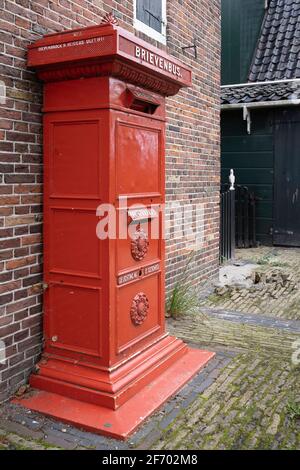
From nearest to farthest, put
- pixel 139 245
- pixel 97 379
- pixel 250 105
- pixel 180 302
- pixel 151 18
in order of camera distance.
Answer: pixel 97 379
pixel 139 245
pixel 151 18
pixel 180 302
pixel 250 105

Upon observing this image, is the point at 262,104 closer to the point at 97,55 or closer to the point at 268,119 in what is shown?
the point at 268,119

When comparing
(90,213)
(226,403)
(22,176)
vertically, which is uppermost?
(22,176)

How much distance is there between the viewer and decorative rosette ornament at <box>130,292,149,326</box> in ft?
13.2

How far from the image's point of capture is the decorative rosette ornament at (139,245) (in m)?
4.01

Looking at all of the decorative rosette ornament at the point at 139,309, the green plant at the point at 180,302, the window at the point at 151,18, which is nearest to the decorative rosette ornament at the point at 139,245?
the decorative rosette ornament at the point at 139,309

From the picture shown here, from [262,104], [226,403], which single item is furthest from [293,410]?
[262,104]

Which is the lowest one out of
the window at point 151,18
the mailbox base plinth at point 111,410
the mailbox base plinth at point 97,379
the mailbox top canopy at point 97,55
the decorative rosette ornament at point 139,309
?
the mailbox base plinth at point 111,410

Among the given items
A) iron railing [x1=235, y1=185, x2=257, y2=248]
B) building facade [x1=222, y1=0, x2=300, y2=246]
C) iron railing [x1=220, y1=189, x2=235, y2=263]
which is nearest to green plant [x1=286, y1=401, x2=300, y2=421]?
iron railing [x1=220, y1=189, x2=235, y2=263]

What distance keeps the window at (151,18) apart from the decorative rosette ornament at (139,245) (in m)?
2.57

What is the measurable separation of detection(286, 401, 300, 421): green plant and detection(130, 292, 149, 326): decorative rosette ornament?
132 centimetres

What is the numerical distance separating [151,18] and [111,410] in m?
4.38

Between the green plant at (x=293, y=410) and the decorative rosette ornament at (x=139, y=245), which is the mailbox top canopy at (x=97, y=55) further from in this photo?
the green plant at (x=293, y=410)

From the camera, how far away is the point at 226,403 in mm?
3785

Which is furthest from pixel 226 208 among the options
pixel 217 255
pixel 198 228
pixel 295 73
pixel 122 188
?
pixel 122 188
